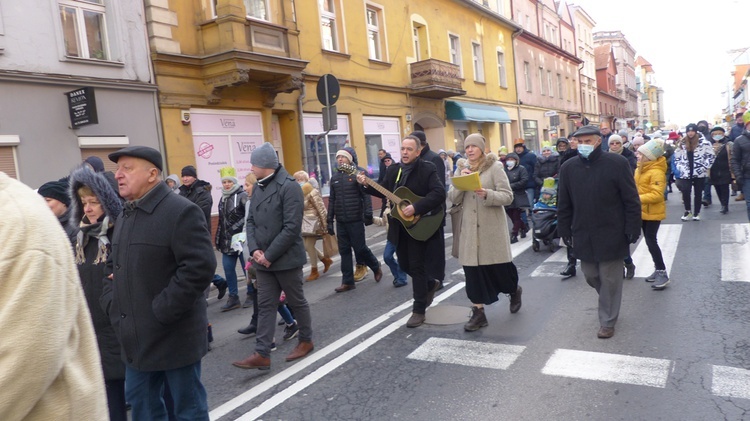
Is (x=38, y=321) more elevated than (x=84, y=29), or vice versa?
(x=84, y=29)

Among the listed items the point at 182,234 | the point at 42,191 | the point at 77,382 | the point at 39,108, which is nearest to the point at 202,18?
the point at 39,108

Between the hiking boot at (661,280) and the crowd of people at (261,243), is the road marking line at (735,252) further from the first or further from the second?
the crowd of people at (261,243)

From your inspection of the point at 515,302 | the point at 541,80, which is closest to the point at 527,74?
the point at 541,80

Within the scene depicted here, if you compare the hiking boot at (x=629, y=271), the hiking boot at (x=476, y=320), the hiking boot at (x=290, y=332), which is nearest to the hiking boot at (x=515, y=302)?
the hiking boot at (x=476, y=320)

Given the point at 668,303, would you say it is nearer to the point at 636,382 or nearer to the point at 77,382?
the point at 636,382

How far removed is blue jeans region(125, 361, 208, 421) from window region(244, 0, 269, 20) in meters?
12.4

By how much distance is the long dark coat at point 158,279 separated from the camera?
2.88 m

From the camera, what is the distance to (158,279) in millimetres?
2934

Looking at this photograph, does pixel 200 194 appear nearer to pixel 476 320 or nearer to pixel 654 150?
pixel 476 320

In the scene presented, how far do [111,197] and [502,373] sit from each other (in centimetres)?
307

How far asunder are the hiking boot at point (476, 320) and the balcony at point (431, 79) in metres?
16.2

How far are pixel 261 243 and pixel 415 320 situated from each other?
1.80 m

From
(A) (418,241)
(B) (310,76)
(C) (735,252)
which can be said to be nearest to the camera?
(A) (418,241)

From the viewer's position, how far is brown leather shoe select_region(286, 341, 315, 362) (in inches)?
196
